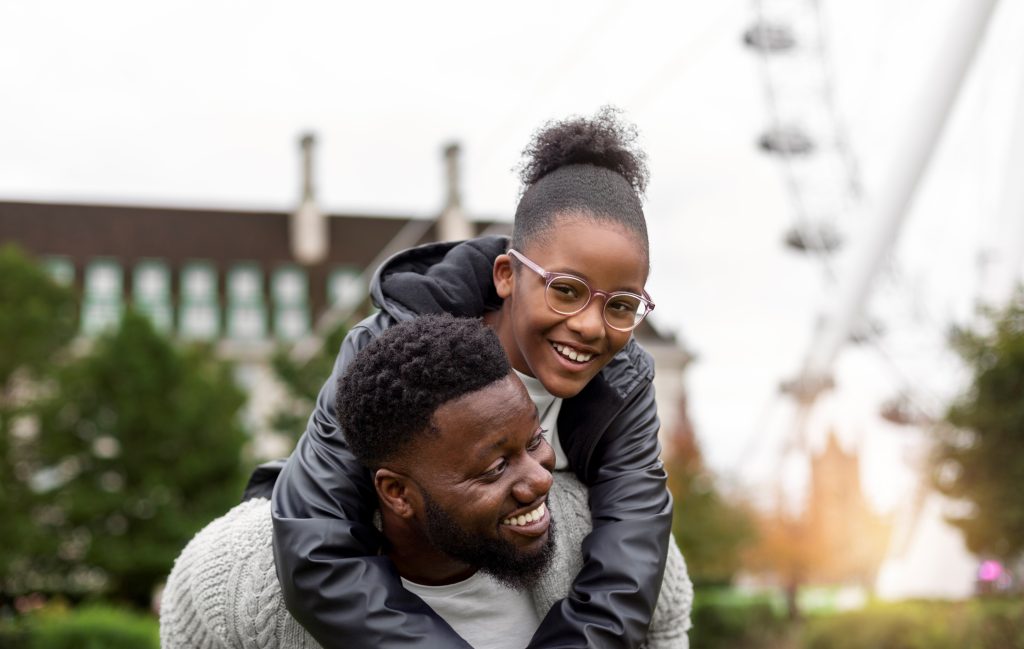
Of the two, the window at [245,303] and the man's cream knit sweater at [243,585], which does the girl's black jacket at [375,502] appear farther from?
the window at [245,303]

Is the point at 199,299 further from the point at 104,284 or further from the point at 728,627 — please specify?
the point at 728,627

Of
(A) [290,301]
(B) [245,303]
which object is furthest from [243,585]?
(A) [290,301]

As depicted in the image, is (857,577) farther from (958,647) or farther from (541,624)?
(541,624)

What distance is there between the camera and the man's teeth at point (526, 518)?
9.84 feet

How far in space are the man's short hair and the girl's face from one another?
231mm

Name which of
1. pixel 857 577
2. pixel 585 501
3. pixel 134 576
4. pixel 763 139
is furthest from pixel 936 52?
pixel 857 577

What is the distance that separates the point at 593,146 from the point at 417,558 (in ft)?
3.57

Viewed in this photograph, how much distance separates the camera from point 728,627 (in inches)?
917

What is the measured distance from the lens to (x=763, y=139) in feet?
105

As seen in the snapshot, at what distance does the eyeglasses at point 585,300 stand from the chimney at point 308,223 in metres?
48.0

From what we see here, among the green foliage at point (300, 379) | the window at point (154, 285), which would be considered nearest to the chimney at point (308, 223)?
the window at point (154, 285)

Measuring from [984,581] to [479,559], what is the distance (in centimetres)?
1631

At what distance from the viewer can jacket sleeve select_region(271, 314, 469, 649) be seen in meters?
2.95

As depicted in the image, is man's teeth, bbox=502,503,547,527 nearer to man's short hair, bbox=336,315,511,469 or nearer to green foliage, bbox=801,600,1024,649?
man's short hair, bbox=336,315,511,469
